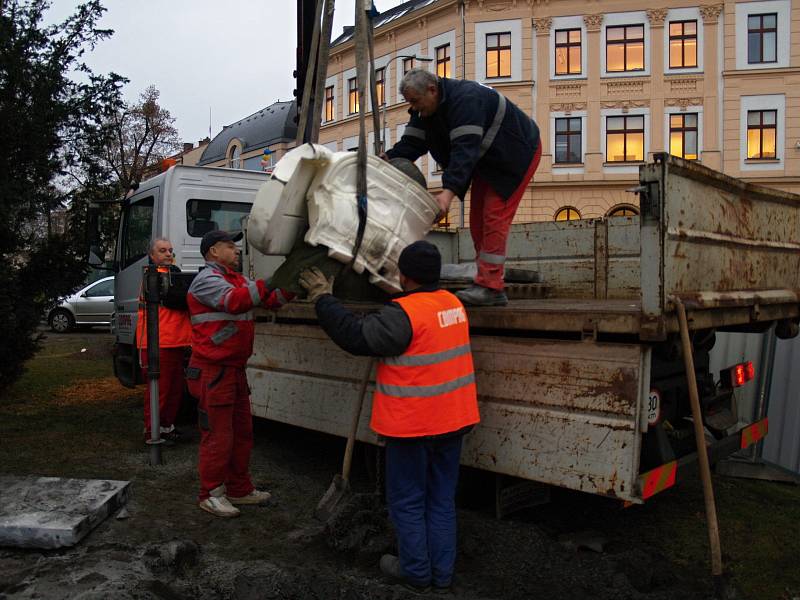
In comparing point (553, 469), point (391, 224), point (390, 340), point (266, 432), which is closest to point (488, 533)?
point (553, 469)

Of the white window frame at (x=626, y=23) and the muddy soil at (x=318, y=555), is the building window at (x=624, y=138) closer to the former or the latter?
the white window frame at (x=626, y=23)

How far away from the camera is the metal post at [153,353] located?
538 cm

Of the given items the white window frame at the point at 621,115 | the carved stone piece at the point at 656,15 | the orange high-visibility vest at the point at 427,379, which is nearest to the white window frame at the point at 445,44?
the white window frame at the point at 621,115

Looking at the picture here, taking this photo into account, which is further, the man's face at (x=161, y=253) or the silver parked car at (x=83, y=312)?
the silver parked car at (x=83, y=312)

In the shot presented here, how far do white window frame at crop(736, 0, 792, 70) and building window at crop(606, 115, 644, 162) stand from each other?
12.4ft

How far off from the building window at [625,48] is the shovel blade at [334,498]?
80.9 feet

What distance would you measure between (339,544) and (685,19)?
26.1 m

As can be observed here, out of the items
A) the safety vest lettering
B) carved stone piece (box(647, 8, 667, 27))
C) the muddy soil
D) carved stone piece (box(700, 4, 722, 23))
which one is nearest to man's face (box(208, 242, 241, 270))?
the muddy soil

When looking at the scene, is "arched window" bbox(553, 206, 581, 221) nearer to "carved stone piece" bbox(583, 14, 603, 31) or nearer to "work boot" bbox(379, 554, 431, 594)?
"carved stone piece" bbox(583, 14, 603, 31)

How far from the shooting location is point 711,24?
24750 mm

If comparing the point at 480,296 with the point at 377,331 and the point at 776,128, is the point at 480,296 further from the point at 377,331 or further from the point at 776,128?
the point at 776,128

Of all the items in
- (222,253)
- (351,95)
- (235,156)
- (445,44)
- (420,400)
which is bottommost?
(420,400)

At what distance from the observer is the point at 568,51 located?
2592 centimetres

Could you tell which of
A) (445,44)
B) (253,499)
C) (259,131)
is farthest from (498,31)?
(253,499)
